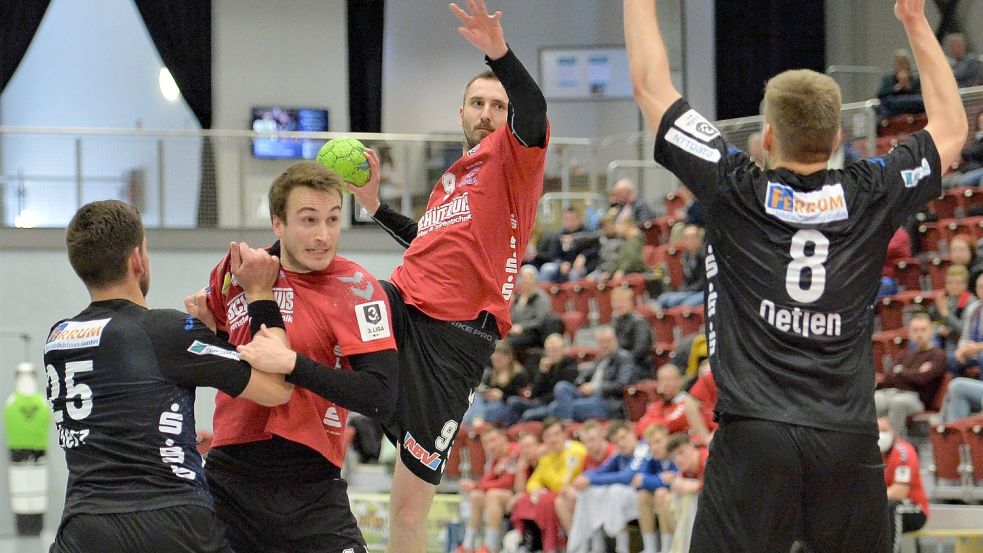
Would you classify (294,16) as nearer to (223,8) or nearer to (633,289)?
(223,8)

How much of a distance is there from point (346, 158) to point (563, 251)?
11248 millimetres

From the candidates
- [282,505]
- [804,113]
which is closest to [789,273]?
[804,113]

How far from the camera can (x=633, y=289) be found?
47.4 feet

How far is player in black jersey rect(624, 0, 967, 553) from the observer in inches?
124

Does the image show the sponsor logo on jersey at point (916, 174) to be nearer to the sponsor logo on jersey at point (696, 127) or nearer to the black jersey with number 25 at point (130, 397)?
the sponsor logo on jersey at point (696, 127)

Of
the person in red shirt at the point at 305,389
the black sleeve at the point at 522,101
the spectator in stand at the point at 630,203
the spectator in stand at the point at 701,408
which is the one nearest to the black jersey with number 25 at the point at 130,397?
the person in red shirt at the point at 305,389

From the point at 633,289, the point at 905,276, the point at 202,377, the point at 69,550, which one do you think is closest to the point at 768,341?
the point at 202,377

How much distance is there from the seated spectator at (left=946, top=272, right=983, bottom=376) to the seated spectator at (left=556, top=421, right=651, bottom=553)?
8.17 feet

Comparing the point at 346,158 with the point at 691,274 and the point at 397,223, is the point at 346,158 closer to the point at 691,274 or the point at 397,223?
the point at 397,223

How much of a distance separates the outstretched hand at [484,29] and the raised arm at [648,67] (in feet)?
2.92

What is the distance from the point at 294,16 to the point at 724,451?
1778cm

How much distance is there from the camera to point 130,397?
3383 mm

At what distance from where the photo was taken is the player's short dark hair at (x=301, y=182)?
378 cm

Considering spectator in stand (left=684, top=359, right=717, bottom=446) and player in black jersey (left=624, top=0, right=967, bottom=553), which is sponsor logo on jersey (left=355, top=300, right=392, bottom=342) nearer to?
player in black jersey (left=624, top=0, right=967, bottom=553)
